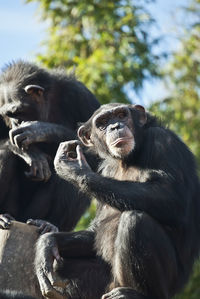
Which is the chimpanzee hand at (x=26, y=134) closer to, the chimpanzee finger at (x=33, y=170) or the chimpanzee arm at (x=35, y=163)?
the chimpanzee arm at (x=35, y=163)

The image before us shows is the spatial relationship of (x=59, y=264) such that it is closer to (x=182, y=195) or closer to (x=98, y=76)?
(x=182, y=195)

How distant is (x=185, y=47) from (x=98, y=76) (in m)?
6.68

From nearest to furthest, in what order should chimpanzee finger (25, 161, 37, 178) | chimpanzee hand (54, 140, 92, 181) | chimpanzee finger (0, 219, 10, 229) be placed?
chimpanzee hand (54, 140, 92, 181) → chimpanzee finger (0, 219, 10, 229) → chimpanzee finger (25, 161, 37, 178)

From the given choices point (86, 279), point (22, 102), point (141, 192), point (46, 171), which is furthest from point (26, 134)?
point (141, 192)

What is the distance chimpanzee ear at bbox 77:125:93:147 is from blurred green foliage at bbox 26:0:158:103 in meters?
9.06

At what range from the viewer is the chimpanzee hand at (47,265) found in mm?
7305

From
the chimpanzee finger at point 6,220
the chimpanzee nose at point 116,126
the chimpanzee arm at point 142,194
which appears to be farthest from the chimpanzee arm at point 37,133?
the chimpanzee arm at point 142,194

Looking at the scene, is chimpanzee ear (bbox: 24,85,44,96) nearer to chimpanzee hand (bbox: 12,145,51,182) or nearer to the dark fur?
chimpanzee hand (bbox: 12,145,51,182)

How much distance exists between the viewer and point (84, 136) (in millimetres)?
8406

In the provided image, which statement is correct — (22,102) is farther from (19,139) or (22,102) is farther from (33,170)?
(33,170)

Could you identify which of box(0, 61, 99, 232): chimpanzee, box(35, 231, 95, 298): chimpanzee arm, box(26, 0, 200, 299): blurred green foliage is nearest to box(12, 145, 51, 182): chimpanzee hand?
box(0, 61, 99, 232): chimpanzee

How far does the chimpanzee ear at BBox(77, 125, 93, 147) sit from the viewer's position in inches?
329

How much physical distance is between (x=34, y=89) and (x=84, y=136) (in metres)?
1.92

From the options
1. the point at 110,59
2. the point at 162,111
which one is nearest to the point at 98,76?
the point at 110,59
